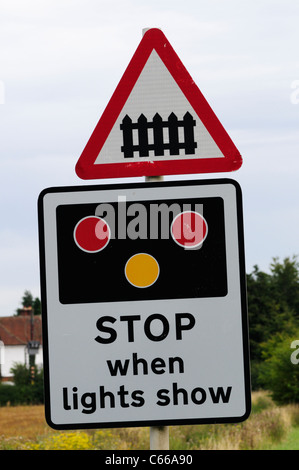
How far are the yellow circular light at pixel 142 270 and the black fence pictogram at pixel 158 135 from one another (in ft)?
1.41

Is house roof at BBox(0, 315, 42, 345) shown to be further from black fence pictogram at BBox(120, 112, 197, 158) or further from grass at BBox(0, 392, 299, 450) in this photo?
black fence pictogram at BBox(120, 112, 197, 158)

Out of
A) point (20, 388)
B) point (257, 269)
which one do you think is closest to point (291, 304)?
point (257, 269)

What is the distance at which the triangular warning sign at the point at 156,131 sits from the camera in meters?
2.98

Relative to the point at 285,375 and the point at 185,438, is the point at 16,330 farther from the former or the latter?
the point at 185,438

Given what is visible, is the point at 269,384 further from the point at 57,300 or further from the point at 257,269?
the point at 257,269

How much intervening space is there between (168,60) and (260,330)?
162ft

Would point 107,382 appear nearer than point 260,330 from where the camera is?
Yes

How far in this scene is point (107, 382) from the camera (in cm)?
281

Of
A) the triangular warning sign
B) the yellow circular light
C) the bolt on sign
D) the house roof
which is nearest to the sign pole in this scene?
the bolt on sign

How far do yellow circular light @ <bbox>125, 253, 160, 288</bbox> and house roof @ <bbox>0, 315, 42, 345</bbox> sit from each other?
73566 mm

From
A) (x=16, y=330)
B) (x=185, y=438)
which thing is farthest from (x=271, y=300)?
(x=185, y=438)
